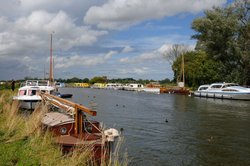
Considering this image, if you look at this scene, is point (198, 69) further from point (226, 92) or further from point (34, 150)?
point (34, 150)

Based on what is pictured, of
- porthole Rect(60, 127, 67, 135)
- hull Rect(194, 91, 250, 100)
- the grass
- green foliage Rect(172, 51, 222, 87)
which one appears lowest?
the grass

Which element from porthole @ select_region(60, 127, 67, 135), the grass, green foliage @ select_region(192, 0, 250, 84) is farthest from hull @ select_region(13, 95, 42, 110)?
green foliage @ select_region(192, 0, 250, 84)

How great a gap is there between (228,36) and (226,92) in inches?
380

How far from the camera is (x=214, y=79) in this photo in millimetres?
82562

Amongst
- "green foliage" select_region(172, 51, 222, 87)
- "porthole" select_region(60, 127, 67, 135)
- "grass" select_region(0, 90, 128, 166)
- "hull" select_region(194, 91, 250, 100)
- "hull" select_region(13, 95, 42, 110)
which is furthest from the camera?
"green foliage" select_region(172, 51, 222, 87)

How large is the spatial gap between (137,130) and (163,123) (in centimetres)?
481

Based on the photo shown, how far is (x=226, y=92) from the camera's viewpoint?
5994cm

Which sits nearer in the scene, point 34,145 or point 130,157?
point 34,145

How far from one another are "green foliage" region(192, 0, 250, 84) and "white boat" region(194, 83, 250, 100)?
2.90 meters

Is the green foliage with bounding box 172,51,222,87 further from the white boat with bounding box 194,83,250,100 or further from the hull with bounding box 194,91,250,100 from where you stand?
the white boat with bounding box 194,83,250,100

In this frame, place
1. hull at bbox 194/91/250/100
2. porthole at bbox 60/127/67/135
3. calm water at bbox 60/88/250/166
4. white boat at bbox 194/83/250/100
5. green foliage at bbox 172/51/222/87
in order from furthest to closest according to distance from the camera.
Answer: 1. green foliage at bbox 172/51/222/87
2. white boat at bbox 194/83/250/100
3. hull at bbox 194/91/250/100
4. calm water at bbox 60/88/250/166
5. porthole at bbox 60/127/67/135

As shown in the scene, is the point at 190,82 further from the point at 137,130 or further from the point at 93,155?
the point at 93,155

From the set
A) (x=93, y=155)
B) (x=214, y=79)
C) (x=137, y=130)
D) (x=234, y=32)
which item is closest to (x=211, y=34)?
(x=234, y=32)

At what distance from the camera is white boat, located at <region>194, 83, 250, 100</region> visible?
5669cm
